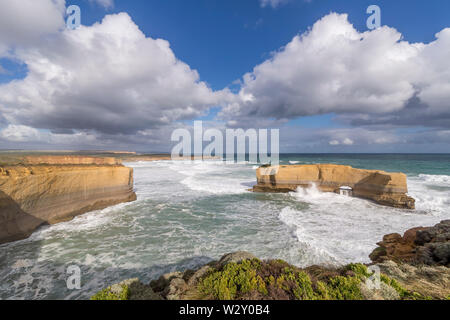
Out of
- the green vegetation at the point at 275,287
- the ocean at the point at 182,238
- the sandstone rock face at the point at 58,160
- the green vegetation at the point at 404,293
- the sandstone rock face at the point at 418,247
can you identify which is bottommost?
the ocean at the point at 182,238

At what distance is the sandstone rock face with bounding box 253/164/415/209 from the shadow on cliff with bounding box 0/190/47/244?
63.5 ft

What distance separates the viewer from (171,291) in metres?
3.86

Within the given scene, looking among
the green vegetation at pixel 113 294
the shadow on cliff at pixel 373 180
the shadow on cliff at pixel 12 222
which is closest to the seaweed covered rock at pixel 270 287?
the green vegetation at pixel 113 294

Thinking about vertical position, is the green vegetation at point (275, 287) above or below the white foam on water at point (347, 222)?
above

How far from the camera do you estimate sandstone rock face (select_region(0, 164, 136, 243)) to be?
9.59 m

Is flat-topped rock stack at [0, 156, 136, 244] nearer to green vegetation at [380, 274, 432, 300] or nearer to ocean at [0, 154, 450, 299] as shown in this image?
ocean at [0, 154, 450, 299]

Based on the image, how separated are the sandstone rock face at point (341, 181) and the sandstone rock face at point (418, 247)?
762cm

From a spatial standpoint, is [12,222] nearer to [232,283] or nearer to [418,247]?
[232,283]

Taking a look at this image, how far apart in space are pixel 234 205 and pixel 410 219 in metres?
12.8

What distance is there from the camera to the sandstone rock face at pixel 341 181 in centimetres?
1589

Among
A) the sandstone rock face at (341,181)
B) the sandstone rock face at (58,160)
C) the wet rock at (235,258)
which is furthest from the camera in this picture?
the sandstone rock face at (58,160)

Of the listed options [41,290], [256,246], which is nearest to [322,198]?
[256,246]

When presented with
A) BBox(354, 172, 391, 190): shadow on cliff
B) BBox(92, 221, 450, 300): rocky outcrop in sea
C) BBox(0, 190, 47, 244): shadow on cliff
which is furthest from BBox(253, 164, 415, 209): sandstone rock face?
BBox(0, 190, 47, 244): shadow on cliff

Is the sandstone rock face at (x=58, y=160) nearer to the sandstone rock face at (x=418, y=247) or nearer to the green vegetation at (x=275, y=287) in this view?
the green vegetation at (x=275, y=287)
